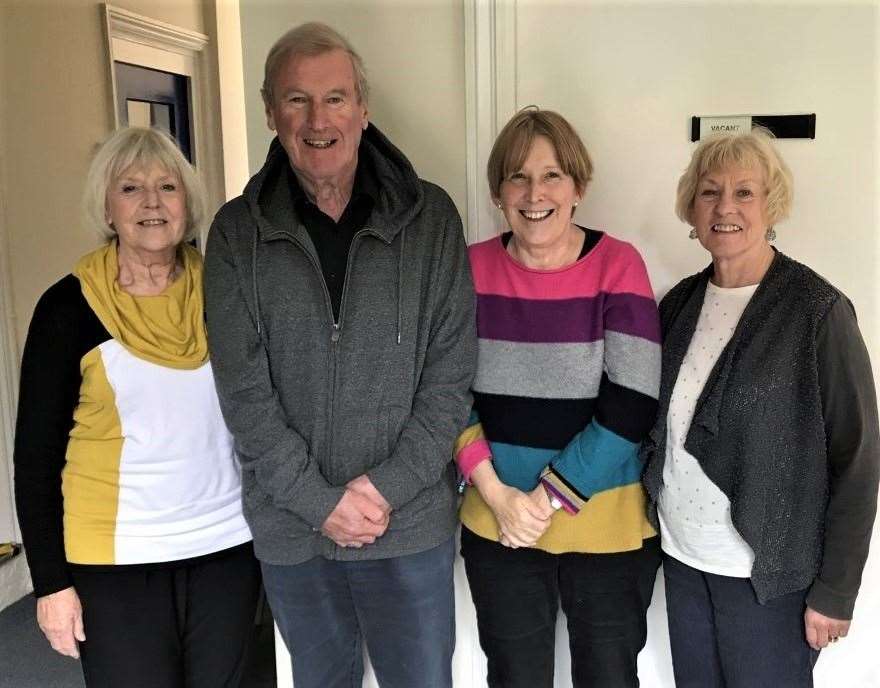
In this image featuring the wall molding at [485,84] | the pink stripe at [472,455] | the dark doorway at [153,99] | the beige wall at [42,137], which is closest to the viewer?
the pink stripe at [472,455]

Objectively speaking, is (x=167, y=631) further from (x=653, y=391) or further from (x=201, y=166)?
(x=201, y=166)

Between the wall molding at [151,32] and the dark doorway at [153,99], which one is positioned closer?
the wall molding at [151,32]

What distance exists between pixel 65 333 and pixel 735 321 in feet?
3.78

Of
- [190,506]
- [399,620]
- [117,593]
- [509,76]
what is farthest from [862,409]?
[117,593]

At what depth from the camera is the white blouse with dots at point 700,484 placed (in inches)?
49.5

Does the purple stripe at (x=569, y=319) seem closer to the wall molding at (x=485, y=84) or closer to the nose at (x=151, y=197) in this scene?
the wall molding at (x=485, y=84)

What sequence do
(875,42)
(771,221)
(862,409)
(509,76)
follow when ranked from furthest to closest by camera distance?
(509,76) < (875,42) < (771,221) < (862,409)

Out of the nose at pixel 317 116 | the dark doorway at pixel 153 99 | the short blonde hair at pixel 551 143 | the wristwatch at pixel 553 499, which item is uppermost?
the dark doorway at pixel 153 99

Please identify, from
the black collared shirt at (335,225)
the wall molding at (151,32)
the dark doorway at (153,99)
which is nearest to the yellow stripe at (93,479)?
the black collared shirt at (335,225)

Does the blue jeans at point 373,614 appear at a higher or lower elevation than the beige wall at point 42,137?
lower

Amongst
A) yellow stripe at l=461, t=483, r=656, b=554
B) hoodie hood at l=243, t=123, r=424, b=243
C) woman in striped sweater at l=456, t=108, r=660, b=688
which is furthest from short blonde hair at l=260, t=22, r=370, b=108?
yellow stripe at l=461, t=483, r=656, b=554

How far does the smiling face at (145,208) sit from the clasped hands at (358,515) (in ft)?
1.84

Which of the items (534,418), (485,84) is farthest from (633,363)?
(485,84)

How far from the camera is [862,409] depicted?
3.79 feet
